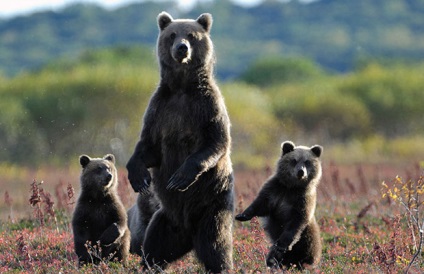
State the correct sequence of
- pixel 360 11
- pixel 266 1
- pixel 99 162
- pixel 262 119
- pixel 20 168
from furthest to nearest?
1. pixel 266 1
2. pixel 360 11
3. pixel 262 119
4. pixel 20 168
5. pixel 99 162

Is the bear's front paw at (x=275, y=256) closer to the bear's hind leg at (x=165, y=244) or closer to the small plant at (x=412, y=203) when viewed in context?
A: the bear's hind leg at (x=165, y=244)

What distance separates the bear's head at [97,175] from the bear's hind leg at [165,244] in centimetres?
138

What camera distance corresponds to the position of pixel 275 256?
8938 mm

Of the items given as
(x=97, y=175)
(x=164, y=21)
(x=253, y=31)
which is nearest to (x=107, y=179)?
(x=97, y=175)

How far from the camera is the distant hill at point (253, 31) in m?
147

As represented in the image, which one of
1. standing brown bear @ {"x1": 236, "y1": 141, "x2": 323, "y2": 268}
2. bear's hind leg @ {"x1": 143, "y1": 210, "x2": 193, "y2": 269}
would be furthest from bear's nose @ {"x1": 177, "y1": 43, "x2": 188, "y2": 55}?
standing brown bear @ {"x1": 236, "y1": 141, "x2": 323, "y2": 268}

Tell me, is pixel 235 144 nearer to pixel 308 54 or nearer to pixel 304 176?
pixel 304 176

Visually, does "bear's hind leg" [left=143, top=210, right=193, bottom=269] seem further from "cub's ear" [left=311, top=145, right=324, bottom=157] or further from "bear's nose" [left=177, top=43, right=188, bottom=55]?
"cub's ear" [left=311, top=145, right=324, bottom=157]

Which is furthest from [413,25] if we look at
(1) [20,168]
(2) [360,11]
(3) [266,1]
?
(1) [20,168]

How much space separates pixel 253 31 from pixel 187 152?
169 metres

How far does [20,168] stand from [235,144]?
471 inches

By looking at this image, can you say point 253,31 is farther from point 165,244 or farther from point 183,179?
point 183,179

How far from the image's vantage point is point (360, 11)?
16938 cm

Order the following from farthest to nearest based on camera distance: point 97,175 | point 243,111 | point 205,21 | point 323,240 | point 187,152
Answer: point 243,111, point 323,240, point 97,175, point 205,21, point 187,152
